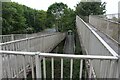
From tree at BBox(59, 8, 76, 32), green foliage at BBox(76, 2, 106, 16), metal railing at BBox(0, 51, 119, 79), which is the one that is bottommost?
metal railing at BBox(0, 51, 119, 79)

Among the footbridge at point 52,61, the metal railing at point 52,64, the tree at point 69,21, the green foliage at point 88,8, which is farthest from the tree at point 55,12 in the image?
the metal railing at point 52,64

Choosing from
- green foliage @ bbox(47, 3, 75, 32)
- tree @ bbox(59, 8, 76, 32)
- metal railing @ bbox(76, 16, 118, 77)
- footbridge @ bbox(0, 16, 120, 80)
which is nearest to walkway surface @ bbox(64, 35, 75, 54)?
tree @ bbox(59, 8, 76, 32)

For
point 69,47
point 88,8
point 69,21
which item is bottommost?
point 69,47

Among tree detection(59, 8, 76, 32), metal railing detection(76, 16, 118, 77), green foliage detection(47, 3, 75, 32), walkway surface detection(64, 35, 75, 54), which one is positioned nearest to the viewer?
metal railing detection(76, 16, 118, 77)

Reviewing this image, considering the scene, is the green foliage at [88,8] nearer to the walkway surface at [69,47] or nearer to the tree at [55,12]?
the walkway surface at [69,47]

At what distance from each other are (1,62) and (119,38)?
15.0 ft

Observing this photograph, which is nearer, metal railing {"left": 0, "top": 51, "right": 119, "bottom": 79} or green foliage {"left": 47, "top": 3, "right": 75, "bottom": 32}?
metal railing {"left": 0, "top": 51, "right": 119, "bottom": 79}

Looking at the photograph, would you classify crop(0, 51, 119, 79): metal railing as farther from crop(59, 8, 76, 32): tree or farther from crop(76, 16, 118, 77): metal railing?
crop(59, 8, 76, 32): tree

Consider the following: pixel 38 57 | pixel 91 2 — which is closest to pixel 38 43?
pixel 38 57

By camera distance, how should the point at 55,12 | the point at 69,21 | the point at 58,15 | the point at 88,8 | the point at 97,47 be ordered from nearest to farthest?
the point at 97,47, the point at 88,8, the point at 69,21, the point at 58,15, the point at 55,12

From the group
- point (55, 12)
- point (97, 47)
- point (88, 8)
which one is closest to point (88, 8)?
point (88, 8)

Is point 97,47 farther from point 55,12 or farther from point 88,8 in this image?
point 55,12

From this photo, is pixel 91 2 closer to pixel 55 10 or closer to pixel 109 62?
pixel 55 10

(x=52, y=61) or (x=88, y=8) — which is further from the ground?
(x=88, y=8)
